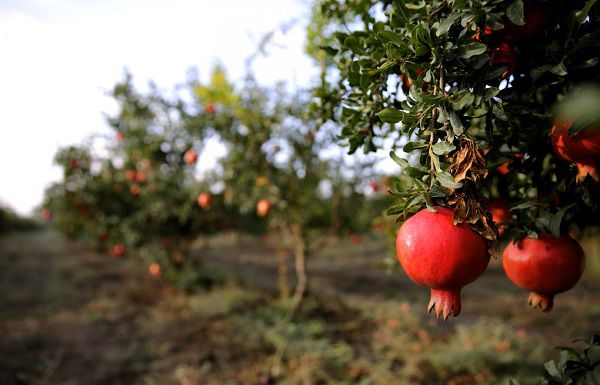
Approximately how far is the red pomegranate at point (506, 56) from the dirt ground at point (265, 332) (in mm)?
3201

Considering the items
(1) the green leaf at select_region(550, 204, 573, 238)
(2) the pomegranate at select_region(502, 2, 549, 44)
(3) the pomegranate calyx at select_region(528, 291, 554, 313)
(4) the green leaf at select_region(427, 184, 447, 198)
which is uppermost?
(2) the pomegranate at select_region(502, 2, 549, 44)

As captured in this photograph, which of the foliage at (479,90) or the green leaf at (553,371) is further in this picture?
the green leaf at (553,371)

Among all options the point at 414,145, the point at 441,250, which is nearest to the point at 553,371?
the point at 441,250

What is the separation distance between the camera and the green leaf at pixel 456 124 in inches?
26.1

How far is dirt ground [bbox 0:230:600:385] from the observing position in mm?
3861

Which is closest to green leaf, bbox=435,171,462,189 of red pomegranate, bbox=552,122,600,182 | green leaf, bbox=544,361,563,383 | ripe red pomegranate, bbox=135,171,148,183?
red pomegranate, bbox=552,122,600,182

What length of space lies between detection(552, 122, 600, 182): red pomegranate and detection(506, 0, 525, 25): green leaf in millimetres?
206

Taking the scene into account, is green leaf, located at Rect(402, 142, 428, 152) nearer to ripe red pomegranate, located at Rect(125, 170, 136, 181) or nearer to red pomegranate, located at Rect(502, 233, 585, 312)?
red pomegranate, located at Rect(502, 233, 585, 312)

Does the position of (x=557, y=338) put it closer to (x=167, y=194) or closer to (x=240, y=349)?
(x=240, y=349)

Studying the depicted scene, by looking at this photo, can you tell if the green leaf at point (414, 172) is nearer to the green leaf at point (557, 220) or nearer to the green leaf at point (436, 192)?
the green leaf at point (436, 192)

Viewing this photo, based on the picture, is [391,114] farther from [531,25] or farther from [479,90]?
[531,25]

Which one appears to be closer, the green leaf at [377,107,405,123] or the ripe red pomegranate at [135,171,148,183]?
the green leaf at [377,107,405,123]

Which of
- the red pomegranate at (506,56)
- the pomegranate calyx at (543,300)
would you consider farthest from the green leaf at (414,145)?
the pomegranate calyx at (543,300)

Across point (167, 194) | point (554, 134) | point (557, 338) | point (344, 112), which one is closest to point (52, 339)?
point (167, 194)
